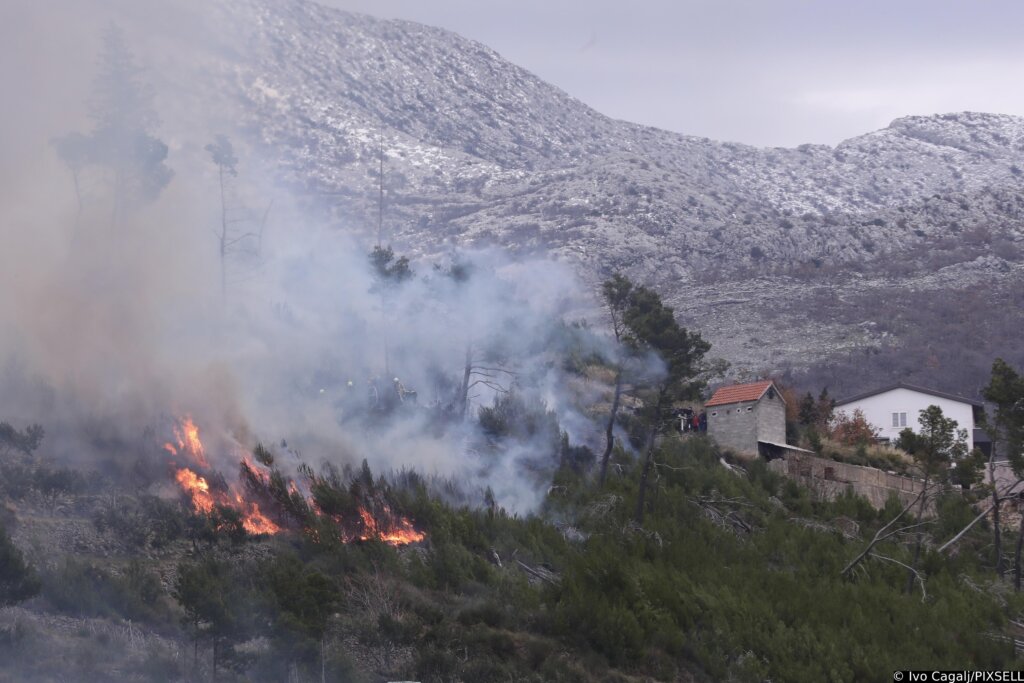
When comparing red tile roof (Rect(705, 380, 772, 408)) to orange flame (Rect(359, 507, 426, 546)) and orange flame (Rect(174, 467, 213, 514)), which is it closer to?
orange flame (Rect(359, 507, 426, 546))

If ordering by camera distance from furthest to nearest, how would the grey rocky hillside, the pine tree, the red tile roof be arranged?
the grey rocky hillside, the red tile roof, the pine tree

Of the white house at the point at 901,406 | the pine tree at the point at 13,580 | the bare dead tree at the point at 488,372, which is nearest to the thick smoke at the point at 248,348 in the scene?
the bare dead tree at the point at 488,372

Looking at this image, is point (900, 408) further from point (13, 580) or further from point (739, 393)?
point (13, 580)

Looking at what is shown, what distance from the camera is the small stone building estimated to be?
44.2 m

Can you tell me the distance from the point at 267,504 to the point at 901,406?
36720mm

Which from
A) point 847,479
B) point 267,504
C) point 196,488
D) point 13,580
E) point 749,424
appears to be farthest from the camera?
point 749,424

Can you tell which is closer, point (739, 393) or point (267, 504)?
point (267, 504)

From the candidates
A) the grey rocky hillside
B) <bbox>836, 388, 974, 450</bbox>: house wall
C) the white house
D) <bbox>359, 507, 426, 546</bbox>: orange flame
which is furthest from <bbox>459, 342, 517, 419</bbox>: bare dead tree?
the grey rocky hillside

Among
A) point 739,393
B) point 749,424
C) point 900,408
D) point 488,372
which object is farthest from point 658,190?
point 488,372

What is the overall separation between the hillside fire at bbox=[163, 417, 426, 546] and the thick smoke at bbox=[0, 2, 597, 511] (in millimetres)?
778

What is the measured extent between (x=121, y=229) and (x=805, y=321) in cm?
5035

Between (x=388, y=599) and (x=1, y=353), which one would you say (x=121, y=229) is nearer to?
(x=1, y=353)

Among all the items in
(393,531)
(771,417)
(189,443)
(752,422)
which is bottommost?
(393,531)

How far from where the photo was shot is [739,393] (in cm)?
4572
